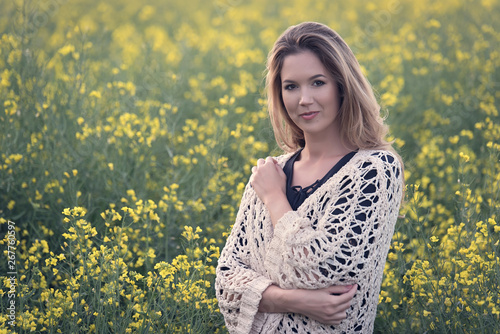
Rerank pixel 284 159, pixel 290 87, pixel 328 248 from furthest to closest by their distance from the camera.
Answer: pixel 284 159 → pixel 290 87 → pixel 328 248

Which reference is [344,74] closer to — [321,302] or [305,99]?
[305,99]

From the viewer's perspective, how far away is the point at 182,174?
4.02 metres

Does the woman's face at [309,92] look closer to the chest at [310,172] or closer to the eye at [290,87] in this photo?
the eye at [290,87]

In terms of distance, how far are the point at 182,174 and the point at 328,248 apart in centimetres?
234

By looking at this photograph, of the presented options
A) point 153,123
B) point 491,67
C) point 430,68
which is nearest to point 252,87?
point 153,123

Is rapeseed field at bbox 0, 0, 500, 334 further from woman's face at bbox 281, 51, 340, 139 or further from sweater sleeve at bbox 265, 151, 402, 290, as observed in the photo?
woman's face at bbox 281, 51, 340, 139

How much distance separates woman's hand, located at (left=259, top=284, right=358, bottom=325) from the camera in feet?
6.01

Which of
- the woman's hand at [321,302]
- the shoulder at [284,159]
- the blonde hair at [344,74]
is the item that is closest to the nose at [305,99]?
the blonde hair at [344,74]

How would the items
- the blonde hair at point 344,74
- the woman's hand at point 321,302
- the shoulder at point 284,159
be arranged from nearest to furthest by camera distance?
1. the woman's hand at point 321,302
2. the blonde hair at point 344,74
3. the shoulder at point 284,159

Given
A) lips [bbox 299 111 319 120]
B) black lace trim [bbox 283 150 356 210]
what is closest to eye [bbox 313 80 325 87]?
lips [bbox 299 111 319 120]

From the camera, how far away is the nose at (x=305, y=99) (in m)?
1.97

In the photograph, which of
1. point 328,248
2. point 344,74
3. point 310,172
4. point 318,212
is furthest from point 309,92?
point 328,248

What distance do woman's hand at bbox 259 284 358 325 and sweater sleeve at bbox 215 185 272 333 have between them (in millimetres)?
104

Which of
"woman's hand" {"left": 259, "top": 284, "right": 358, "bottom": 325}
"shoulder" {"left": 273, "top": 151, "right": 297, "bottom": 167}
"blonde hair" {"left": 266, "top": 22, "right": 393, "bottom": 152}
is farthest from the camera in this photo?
A: "shoulder" {"left": 273, "top": 151, "right": 297, "bottom": 167}
